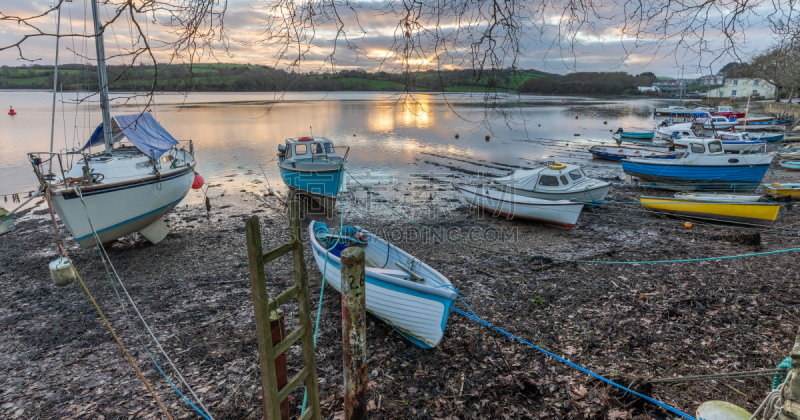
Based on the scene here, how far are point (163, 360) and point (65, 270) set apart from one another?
4.77 metres

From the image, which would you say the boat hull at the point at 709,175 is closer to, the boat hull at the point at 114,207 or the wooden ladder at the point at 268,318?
the wooden ladder at the point at 268,318

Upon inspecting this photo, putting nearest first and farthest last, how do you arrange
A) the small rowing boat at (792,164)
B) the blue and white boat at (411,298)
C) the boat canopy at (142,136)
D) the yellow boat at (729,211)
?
the blue and white boat at (411,298) < the yellow boat at (729,211) < the boat canopy at (142,136) < the small rowing boat at (792,164)

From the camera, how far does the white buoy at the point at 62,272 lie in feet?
27.9

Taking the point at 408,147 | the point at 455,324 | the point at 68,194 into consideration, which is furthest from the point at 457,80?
the point at 408,147

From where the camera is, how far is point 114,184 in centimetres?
1034

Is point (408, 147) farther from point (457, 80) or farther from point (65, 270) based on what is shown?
point (457, 80)

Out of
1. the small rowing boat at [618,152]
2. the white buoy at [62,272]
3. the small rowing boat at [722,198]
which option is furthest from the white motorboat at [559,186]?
the white buoy at [62,272]

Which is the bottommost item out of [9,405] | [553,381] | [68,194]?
[9,405]

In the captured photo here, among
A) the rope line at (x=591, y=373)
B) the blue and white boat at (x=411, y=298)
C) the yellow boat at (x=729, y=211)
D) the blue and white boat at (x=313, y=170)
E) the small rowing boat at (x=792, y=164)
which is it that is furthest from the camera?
the small rowing boat at (x=792, y=164)

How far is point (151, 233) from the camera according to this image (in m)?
12.2

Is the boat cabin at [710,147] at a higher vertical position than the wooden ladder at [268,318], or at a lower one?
higher

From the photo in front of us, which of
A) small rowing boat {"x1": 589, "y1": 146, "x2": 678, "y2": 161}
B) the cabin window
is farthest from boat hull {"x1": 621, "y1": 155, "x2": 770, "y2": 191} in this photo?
the cabin window

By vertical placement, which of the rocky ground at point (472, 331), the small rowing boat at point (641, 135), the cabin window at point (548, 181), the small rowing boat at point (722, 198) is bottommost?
the rocky ground at point (472, 331)

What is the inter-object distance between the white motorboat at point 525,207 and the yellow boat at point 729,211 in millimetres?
3130
